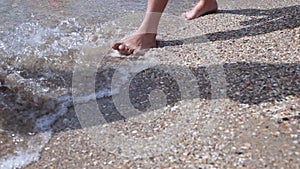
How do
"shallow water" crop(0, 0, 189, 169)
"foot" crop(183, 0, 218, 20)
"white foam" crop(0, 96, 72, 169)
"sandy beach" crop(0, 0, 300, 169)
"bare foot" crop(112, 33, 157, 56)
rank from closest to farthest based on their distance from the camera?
1. "sandy beach" crop(0, 0, 300, 169)
2. "white foam" crop(0, 96, 72, 169)
3. "shallow water" crop(0, 0, 189, 169)
4. "bare foot" crop(112, 33, 157, 56)
5. "foot" crop(183, 0, 218, 20)

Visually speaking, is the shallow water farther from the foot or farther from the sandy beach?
the foot

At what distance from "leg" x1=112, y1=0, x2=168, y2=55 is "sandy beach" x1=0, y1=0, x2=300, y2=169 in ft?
0.24

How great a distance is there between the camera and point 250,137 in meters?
1.78

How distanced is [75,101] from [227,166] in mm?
1067

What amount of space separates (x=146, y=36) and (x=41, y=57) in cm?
75

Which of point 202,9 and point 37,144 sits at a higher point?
point 202,9

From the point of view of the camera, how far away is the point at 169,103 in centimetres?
220

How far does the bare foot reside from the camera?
293cm

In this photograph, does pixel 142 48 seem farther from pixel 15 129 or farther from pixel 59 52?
pixel 15 129

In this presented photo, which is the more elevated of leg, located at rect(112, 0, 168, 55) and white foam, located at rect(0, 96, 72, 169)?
leg, located at rect(112, 0, 168, 55)

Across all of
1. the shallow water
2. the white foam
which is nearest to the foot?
the shallow water

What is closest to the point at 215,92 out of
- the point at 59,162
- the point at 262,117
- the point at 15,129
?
the point at 262,117

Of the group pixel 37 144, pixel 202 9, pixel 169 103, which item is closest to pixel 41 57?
pixel 37 144

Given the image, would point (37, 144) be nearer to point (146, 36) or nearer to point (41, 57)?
point (41, 57)
